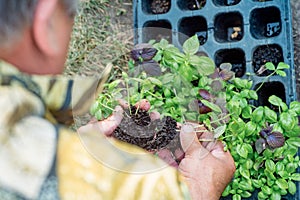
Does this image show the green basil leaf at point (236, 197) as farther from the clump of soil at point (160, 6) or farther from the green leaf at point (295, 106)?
the clump of soil at point (160, 6)

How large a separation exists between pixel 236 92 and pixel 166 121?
196 mm

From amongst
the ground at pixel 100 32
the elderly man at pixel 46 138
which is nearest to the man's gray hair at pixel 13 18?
the elderly man at pixel 46 138

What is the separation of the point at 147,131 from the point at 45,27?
74 cm

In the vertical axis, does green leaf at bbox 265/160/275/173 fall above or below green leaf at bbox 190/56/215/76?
Result: below

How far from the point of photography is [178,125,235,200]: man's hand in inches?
55.2

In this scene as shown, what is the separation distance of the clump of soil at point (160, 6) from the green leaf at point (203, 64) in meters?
0.31

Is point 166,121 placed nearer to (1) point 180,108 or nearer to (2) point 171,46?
(1) point 180,108

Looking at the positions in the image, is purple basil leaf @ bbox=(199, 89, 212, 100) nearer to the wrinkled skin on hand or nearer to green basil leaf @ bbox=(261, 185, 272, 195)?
the wrinkled skin on hand

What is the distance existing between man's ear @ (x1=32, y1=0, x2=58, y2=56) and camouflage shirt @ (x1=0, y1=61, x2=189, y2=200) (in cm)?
5

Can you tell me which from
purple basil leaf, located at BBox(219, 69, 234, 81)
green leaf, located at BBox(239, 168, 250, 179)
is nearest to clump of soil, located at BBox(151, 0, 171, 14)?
purple basil leaf, located at BBox(219, 69, 234, 81)

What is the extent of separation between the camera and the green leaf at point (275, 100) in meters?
1.53

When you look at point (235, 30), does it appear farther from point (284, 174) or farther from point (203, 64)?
point (284, 174)

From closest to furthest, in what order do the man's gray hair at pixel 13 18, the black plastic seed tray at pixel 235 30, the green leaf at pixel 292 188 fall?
the man's gray hair at pixel 13 18
the green leaf at pixel 292 188
the black plastic seed tray at pixel 235 30

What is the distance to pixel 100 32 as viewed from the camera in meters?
1.95
